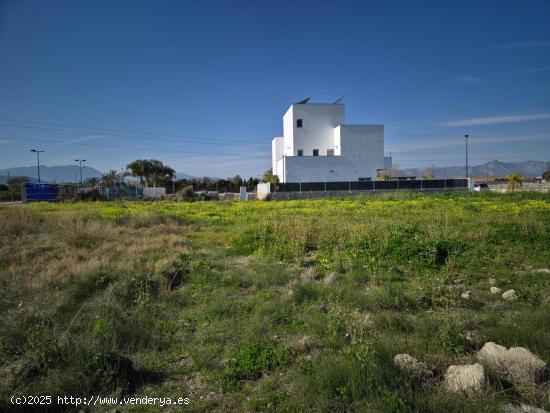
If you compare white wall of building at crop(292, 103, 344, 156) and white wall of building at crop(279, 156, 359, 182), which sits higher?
white wall of building at crop(292, 103, 344, 156)

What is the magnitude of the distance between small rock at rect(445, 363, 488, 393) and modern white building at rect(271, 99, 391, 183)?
43.6 metres

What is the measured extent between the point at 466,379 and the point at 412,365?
0.47 m

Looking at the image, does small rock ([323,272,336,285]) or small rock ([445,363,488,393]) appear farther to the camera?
small rock ([323,272,336,285])

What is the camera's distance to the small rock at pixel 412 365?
10.9 ft

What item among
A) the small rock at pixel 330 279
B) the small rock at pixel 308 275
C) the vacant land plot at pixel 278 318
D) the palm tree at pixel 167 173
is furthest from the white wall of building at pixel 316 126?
the small rock at pixel 330 279

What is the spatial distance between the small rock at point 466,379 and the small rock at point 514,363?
1.50 feet

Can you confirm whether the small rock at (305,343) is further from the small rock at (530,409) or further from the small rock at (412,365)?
the small rock at (530,409)

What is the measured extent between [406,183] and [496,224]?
29.0 metres

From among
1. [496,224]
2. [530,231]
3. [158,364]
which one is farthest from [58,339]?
[496,224]

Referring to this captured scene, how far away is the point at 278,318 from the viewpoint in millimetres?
5066

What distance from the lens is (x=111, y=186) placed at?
44.3 m

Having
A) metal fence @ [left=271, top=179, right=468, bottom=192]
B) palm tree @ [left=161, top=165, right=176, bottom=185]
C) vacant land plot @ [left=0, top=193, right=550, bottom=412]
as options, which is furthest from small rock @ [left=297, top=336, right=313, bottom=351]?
palm tree @ [left=161, top=165, right=176, bottom=185]

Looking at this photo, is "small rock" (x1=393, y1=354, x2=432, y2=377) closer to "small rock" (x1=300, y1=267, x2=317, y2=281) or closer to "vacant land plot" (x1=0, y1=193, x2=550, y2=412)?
"vacant land plot" (x1=0, y1=193, x2=550, y2=412)

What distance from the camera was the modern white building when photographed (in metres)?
47.4
